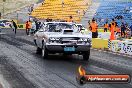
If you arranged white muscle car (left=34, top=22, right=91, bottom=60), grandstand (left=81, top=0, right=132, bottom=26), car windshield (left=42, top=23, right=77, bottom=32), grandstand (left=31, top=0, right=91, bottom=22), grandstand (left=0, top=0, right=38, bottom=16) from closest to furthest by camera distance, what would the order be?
white muscle car (left=34, top=22, right=91, bottom=60) → car windshield (left=42, top=23, right=77, bottom=32) → grandstand (left=81, top=0, right=132, bottom=26) → grandstand (left=31, top=0, right=91, bottom=22) → grandstand (left=0, top=0, right=38, bottom=16)

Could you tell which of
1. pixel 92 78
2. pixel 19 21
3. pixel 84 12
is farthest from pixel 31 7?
pixel 92 78

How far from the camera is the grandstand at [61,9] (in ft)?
179

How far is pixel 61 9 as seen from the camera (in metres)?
60.0

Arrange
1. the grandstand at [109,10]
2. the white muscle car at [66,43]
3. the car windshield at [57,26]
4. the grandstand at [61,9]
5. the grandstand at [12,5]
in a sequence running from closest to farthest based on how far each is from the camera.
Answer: the white muscle car at [66,43] → the car windshield at [57,26] → the grandstand at [109,10] → the grandstand at [61,9] → the grandstand at [12,5]

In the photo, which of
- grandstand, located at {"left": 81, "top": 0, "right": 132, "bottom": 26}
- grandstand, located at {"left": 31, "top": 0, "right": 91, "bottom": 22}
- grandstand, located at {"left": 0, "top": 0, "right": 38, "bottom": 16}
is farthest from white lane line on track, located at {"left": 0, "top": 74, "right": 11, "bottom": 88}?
grandstand, located at {"left": 0, "top": 0, "right": 38, "bottom": 16}

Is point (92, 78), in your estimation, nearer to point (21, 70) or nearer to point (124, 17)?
point (21, 70)

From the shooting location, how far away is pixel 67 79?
32.7ft

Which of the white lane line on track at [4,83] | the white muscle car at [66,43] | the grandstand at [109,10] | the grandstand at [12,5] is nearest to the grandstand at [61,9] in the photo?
the grandstand at [109,10]

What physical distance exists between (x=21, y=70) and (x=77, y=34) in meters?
4.30

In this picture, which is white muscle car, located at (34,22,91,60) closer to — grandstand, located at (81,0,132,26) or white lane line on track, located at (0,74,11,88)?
white lane line on track, located at (0,74,11,88)

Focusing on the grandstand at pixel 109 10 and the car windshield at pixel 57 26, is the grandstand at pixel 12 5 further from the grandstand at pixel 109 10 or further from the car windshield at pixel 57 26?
the car windshield at pixel 57 26

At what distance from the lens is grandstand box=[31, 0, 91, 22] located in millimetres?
54447

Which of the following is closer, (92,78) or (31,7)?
(92,78)

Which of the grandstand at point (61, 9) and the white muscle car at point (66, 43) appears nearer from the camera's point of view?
the white muscle car at point (66, 43)
